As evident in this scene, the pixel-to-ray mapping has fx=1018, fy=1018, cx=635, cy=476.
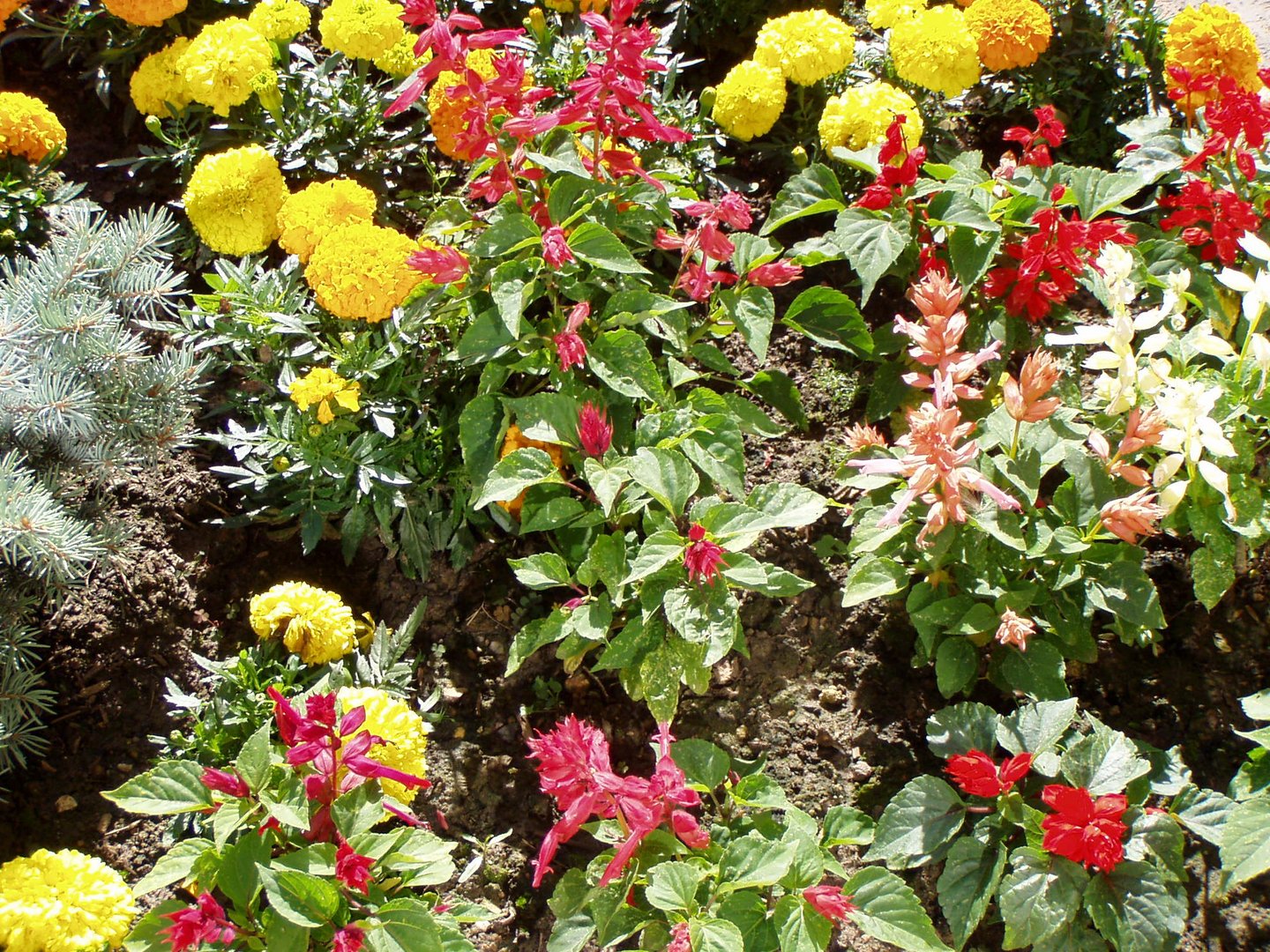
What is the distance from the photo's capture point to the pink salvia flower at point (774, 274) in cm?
215

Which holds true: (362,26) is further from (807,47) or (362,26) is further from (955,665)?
(955,665)

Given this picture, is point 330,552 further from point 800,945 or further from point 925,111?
point 925,111

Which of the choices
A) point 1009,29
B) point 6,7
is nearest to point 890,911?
point 1009,29

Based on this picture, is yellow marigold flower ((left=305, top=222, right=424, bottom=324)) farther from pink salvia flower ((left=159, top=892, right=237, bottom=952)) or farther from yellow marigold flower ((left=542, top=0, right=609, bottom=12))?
pink salvia flower ((left=159, top=892, right=237, bottom=952))

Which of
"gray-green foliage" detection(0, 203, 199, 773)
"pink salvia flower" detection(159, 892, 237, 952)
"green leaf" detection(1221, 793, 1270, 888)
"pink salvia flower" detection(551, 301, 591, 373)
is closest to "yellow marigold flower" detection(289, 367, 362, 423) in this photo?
"gray-green foliage" detection(0, 203, 199, 773)

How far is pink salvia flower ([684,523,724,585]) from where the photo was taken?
179cm

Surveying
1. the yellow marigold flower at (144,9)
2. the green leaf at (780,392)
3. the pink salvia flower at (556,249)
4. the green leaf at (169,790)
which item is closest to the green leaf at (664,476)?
the pink salvia flower at (556,249)

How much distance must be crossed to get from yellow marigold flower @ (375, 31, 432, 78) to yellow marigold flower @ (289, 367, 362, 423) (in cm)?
96

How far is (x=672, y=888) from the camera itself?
5.51 ft

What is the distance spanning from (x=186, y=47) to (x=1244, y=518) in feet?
8.68

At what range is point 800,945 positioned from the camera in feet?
5.52

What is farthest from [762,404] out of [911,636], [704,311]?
[911,636]

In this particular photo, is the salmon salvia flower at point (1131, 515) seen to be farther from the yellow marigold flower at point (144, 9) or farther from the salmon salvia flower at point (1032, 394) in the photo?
the yellow marigold flower at point (144, 9)

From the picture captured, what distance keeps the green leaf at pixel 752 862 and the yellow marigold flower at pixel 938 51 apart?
6.39 ft
